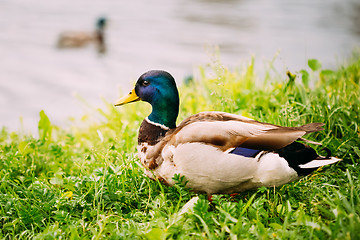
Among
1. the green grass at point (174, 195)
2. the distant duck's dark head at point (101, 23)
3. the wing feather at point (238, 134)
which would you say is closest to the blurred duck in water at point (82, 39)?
the distant duck's dark head at point (101, 23)

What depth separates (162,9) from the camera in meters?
12.9

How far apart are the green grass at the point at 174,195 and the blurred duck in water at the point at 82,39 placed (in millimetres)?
6334

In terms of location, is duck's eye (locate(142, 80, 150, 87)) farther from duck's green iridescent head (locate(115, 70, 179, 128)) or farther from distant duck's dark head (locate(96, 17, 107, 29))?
distant duck's dark head (locate(96, 17, 107, 29))

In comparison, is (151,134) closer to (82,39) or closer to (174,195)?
(174,195)

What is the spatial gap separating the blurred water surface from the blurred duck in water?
0.19 m

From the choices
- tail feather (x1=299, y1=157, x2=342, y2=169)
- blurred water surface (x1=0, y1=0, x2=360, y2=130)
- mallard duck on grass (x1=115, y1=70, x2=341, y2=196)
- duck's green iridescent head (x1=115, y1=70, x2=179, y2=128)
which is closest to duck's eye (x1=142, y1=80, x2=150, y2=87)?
duck's green iridescent head (x1=115, y1=70, x2=179, y2=128)

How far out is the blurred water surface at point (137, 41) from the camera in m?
6.88

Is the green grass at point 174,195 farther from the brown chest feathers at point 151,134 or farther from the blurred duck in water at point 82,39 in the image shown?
the blurred duck in water at point 82,39

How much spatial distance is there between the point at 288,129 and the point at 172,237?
93 cm

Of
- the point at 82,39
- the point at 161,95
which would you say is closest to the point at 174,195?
the point at 161,95

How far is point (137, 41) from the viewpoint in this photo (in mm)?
9820

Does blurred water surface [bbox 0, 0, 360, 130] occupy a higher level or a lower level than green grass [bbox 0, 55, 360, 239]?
higher

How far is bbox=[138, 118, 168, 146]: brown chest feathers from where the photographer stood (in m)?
2.72

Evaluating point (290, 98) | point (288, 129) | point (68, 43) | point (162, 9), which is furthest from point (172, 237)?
point (162, 9)
